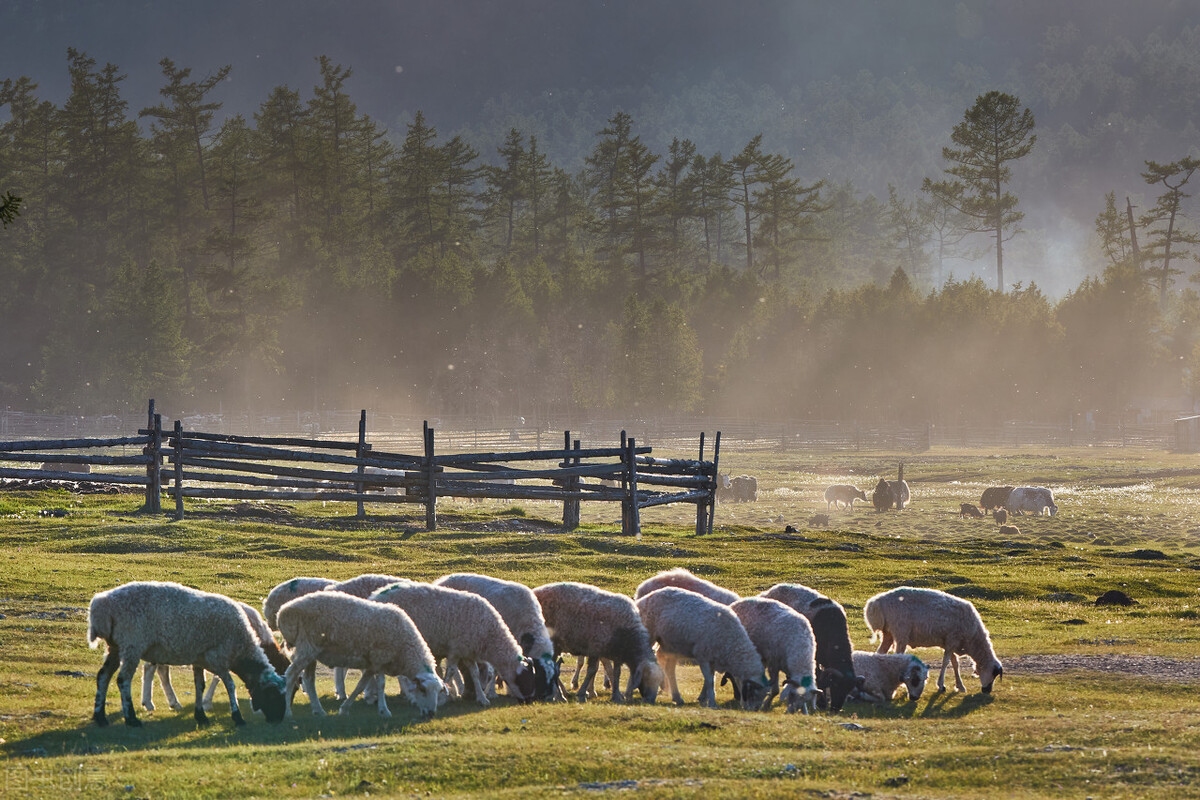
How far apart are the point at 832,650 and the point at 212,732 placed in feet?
22.6

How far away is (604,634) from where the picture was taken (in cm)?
1398

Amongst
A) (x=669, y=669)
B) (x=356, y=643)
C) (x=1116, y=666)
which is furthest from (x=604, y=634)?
(x=1116, y=666)

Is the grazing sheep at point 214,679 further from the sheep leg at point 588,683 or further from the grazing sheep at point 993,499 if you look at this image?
the grazing sheep at point 993,499

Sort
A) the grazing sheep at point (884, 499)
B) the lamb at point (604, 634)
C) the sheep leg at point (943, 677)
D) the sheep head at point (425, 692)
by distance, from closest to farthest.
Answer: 1. the sheep head at point (425, 692)
2. the lamb at point (604, 634)
3. the sheep leg at point (943, 677)
4. the grazing sheep at point (884, 499)

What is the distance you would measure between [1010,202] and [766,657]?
11648cm

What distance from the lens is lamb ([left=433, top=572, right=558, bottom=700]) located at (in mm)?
13227

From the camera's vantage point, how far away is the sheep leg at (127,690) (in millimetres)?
11234

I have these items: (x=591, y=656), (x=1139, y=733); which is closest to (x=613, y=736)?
(x=591, y=656)

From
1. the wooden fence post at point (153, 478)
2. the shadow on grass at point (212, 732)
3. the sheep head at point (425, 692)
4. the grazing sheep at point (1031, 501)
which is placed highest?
the wooden fence post at point (153, 478)

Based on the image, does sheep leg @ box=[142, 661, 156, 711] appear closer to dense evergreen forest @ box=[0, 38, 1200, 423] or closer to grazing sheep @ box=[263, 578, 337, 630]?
grazing sheep @ box=[263, 578, 337, 630]

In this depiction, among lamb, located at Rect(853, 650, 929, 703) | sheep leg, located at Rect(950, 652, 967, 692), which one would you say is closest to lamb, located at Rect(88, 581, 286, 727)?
lamb, located at Rect(853, 650, 929, 703)

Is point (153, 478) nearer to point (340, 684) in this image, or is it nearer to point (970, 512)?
point (340, 684)

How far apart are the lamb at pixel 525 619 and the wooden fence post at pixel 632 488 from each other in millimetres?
17057

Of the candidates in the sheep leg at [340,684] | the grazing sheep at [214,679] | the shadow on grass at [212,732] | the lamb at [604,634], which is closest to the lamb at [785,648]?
the lamb at [604,634]
